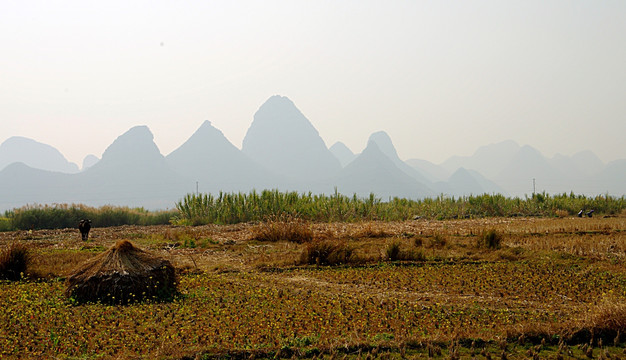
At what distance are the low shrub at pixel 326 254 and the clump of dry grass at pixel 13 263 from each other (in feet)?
21.1

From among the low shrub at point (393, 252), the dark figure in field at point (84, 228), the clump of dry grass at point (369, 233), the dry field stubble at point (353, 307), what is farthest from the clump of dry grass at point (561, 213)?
the dark figure in field at point (84, 228)

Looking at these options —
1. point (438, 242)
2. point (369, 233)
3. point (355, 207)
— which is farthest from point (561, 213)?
point (438, 242)

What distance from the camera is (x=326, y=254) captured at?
12.9 meters

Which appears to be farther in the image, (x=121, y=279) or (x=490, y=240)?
(x=490, y=240)

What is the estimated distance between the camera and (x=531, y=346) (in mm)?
6305

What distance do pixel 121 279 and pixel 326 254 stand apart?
5525 mm

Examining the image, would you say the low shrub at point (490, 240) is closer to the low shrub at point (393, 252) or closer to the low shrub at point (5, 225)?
the low shrub at point (393, 252)

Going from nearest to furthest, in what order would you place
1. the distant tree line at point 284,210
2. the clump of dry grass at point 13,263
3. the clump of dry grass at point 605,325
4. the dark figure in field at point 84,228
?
the clump of dry grass at point 605,325 → the clump of dry grass at point 13,263 → the dark figure in field at point 84,228 → the distant tree line at point 284,210

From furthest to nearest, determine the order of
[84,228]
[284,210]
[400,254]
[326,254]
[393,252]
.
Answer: [284,210]
[84,228]
[400,254]
[393,252]
[326,254]

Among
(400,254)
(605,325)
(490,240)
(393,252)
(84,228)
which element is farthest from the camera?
(84,228)

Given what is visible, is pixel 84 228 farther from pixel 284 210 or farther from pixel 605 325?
pixel 605 325

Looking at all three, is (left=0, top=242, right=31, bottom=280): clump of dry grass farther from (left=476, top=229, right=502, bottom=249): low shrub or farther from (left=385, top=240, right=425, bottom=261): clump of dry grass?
(left=476, top=229, right=502, bottom=249): low shrub

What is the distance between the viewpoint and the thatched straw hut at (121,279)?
8.76 metres

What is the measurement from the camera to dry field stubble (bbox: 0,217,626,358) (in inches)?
247
